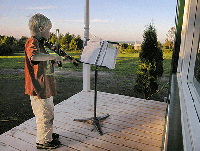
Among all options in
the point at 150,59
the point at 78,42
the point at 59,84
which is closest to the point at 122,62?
the point at 59,84

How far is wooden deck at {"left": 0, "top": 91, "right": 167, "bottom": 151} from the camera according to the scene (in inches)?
87.5

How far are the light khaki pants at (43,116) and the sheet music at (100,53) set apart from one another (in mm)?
697

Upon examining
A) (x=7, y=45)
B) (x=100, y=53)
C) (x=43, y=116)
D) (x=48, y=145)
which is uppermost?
(x=7, y=45)

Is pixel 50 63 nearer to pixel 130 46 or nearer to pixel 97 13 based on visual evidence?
pixel 130 46

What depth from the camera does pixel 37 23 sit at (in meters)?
1.83

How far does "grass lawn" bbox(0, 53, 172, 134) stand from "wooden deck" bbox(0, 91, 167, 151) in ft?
2.41

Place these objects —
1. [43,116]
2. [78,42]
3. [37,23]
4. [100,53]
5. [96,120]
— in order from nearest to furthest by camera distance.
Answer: [37,23] < [43,116] < [100,53] < [96,120] < [78,42]

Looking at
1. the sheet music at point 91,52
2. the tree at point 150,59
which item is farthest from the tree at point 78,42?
the sheet music at point 91,52

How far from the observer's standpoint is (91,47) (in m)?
2.44

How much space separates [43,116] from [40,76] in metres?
0.43

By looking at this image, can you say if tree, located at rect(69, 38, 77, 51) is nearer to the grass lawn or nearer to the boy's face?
the grass lawn

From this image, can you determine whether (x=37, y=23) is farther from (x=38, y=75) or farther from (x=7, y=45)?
(x=7, y=45)

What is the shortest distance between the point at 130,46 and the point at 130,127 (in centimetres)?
352

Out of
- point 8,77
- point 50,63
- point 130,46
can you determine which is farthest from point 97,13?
point 50,63
